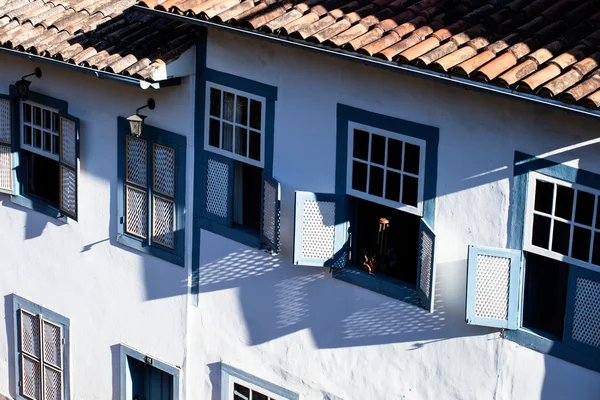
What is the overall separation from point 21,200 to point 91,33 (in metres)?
2.65

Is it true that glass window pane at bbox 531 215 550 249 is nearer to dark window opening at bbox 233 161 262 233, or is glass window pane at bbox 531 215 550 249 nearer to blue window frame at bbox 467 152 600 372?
blue window frame at bbox 467 152 600 372

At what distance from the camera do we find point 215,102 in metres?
12.7

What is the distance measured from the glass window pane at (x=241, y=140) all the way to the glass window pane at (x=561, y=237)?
3377mm

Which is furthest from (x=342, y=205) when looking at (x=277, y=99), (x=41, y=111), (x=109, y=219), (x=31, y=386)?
(x=31, y=386)

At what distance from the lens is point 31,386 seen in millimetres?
15828

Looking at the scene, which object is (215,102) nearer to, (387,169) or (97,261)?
(387,169)

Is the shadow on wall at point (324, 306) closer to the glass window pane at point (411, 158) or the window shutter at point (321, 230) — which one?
the window shutter at point (321, 230)

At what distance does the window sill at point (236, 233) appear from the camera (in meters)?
12.7

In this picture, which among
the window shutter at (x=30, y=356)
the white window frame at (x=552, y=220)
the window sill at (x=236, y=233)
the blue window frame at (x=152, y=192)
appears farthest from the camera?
the window shutter at (x=30, y=356)

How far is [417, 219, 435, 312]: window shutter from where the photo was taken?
10977mm

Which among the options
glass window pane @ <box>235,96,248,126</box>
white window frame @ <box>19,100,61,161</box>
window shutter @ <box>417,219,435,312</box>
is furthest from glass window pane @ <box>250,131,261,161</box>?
white window frame @ <box>19,100,61,161</box>

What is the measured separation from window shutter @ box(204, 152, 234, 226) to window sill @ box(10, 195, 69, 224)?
7.87 feet

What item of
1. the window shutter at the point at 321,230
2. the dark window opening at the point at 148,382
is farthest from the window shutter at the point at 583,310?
the dark window opening at the point at 148,382

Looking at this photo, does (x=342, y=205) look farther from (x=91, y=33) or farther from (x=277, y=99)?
(x=91, y=33)
